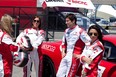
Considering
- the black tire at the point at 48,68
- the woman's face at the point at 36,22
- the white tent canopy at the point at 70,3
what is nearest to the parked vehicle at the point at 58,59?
the black tire at the point at 48,68

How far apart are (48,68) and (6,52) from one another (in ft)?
9.34

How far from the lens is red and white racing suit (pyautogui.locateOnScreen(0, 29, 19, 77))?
5.54m

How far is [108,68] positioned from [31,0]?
17673 millimetres

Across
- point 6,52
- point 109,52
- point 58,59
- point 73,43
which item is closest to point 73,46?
point 73,43

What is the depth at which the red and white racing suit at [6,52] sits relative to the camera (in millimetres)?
5535

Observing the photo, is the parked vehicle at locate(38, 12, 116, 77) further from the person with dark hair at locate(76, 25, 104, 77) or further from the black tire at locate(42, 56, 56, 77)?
the person with dark hair at locate(76, 25, 104, 77)

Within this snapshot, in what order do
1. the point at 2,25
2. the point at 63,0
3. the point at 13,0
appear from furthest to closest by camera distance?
the point at 13,0 < the point at 63,0 < the point at 2,25

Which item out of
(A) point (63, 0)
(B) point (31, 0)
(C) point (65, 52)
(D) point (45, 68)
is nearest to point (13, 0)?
(B) point (31, 0)

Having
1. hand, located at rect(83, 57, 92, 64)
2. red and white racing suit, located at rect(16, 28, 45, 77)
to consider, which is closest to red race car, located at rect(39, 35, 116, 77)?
red and white racing suit, located at rect(16, 28, 45, 77)

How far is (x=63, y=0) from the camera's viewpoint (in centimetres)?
1677

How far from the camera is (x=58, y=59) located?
793 centimetres

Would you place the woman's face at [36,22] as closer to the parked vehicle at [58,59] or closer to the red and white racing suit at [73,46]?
the parked vehicle at [58,59]

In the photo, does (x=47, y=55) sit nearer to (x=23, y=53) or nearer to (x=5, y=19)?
(x=23, y=53)

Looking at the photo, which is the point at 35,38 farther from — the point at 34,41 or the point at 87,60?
the point at 87,60
